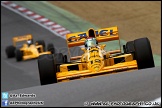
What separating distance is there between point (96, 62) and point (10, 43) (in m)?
10.6

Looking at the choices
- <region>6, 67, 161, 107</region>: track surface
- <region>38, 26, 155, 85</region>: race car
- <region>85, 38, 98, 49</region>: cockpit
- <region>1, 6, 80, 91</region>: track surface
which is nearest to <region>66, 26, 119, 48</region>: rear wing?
<region>38, 26, 155, 85</region>: race car

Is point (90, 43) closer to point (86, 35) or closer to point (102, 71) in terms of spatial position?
point (86, 35)

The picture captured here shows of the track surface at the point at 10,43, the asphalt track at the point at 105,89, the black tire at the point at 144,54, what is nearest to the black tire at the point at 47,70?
the asphalt track at the point at 105,89

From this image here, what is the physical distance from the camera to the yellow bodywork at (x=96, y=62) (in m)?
10.0

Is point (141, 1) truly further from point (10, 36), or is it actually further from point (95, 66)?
point (95, 66)

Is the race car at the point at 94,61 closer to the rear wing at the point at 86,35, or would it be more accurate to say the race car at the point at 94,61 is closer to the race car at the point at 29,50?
the rear wing at the point at 86,35

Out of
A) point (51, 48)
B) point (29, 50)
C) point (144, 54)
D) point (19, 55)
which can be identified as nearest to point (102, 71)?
point (144, 54)

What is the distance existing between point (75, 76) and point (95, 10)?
1255 centimetres

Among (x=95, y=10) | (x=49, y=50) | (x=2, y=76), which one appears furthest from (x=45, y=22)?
(x=2, y=76)

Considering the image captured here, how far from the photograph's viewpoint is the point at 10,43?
2022 cm

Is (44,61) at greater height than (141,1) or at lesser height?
lesser

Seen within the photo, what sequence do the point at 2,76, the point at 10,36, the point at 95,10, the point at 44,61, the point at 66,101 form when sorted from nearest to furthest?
the point at 66,101 < the point at 44,61 < the point at 2,76 < the point at 10,36 < the point at 95,10

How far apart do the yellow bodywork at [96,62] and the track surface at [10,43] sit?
3.13 meters

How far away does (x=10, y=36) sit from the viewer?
20797mm
